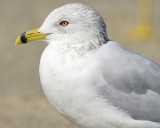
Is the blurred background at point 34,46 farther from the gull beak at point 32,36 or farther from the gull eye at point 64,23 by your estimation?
the gull eye at point 64,23

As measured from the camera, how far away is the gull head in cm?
321

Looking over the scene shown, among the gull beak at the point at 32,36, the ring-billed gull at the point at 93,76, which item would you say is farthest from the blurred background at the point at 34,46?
the ring-billed gull at the point at 93,76

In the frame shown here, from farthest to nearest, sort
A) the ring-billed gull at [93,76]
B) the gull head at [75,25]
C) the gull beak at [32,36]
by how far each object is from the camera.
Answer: the gull beak at [32,36] → the gull head at [75,25] → the ring-billed gull at [93,76]

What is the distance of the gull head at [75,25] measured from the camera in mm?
3211

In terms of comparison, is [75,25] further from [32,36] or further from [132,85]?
[132,85]

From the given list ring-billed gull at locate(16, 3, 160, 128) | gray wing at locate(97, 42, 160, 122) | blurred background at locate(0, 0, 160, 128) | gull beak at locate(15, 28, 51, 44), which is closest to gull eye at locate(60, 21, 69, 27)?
ring-billed gull at locate(16, 3, 160, 128)

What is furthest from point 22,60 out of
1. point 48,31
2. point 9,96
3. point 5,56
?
point 48,31

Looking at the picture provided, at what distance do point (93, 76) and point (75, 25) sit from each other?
43 cm

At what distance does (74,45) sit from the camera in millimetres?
3193

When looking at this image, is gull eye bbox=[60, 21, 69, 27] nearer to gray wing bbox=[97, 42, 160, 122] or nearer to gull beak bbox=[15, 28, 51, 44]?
gull beak bbox=[15, 28, 51, 44]

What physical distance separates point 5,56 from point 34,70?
0.88 m

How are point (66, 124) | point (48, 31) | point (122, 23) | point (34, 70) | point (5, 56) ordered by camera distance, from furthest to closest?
point (122, 23), point (5, 56), point (34, 70), point (66, 124), point (48, 31)

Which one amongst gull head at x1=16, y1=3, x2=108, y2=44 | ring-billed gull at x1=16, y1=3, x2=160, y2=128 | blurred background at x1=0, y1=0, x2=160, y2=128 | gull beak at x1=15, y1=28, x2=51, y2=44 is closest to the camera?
ring-billed gull at x1=16, y1=3, x2=160, y2=128

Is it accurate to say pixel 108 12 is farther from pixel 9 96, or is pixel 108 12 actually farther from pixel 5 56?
Answer: pixel 9 96
